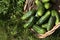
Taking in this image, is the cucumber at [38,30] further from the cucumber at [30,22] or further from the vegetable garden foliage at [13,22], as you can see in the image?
the vegetable garden foliage at [13,22]

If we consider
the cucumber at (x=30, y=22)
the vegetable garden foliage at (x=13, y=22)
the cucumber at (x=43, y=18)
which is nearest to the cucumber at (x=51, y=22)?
the cucumber at (x=43, y=18)

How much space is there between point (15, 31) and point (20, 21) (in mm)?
328

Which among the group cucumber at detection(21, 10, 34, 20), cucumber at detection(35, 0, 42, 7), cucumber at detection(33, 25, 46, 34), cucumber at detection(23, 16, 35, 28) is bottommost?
cucumber at detection(33, 25, 46, 34)

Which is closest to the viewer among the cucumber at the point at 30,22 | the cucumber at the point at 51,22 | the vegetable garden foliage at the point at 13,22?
the cucumber at the point at 51,22

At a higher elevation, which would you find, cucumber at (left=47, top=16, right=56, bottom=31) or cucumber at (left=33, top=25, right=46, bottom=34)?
cucumber at (left=47, top=16, right=56, bottom=31)

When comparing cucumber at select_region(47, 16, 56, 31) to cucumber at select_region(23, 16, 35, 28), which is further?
cucumber at select_region(23, 16, 35, 28)

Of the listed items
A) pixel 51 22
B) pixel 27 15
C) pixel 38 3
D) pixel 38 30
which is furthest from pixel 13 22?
pixel 51 22

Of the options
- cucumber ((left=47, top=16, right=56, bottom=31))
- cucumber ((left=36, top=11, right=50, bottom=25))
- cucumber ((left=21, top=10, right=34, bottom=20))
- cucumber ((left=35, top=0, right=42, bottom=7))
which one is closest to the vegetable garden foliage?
cucumber ((left=21, top=10, right=34, bottom=20))

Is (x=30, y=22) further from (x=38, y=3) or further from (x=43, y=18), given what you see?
(x=38, y=3)

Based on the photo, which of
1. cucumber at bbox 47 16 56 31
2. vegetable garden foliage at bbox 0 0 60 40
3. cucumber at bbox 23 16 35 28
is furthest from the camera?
vegetable garden foliage at bbox 0 0 60 40

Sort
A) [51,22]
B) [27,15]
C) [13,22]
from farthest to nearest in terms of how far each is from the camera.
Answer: [13,22] → [27,15] → [51,22]

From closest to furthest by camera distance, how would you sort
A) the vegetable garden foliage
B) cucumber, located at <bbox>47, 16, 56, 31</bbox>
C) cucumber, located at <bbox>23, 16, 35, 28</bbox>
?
cucumber, located at <bbox>47, 16, 56, 31</bbox>
cucumber, located at <bbox>23, 16, 35, 28</bbox>
the vegetable garden foliage

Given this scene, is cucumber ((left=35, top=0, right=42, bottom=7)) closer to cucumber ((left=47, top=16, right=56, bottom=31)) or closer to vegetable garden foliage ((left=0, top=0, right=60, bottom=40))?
cucumber ((left=47, top=16, right=56, bottom=31))

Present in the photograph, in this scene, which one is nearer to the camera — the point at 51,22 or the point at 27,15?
the point at 51,22
